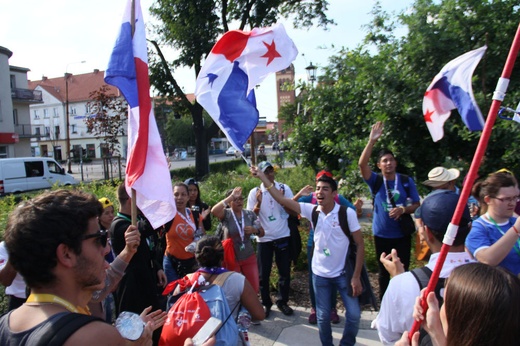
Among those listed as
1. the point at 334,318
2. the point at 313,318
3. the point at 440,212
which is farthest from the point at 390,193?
the point at 440,212

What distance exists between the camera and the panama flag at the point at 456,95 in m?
3.78

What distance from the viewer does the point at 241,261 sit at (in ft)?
16.4

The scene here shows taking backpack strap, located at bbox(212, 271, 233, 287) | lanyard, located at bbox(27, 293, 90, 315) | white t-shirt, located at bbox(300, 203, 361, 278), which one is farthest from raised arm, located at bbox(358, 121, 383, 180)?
lanyard, located at bbox(27, 293, 90, 315)

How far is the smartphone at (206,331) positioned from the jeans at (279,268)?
298 cm

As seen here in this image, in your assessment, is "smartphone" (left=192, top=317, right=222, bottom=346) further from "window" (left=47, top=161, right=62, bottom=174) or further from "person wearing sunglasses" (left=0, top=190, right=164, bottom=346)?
"window" (left=47, top=161, right=62, bottom=174)

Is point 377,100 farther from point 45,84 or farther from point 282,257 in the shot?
point 45,84

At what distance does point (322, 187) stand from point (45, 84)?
252 ft

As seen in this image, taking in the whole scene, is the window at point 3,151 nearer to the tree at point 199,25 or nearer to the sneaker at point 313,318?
the tree at point 199,25

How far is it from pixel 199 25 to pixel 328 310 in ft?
60.3

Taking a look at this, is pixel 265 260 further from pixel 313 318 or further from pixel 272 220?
pixel 313 318

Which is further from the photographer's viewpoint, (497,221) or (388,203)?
(388,203)

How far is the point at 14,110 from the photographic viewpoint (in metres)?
39.2

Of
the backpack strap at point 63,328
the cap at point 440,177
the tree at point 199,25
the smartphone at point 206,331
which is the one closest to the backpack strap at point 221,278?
the smartphone at point 206,331

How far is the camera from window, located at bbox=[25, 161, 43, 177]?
20.6m
